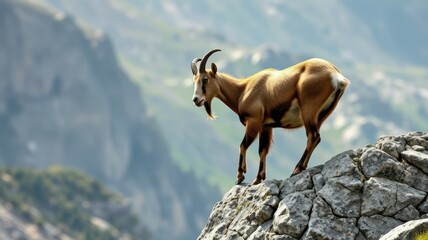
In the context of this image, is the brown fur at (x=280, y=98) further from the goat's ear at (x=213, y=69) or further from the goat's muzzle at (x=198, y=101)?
the goat's muzzle at (x=198, y=101)

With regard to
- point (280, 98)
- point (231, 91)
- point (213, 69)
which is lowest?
point (280, 98)

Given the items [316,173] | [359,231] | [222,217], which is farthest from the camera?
[222,217]

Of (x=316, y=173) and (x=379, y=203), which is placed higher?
(x=316, y=173)

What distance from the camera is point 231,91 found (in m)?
31.3

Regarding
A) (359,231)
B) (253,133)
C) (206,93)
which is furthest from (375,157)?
(206,93)

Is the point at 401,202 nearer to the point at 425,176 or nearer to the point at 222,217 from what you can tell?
the point at 425,176

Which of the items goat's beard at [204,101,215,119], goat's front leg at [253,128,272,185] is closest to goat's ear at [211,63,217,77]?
goat's beard at [204,101,215,119]

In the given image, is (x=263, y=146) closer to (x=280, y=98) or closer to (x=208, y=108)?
(x=280, y=98)

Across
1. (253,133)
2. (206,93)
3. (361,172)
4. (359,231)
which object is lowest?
(359,231)

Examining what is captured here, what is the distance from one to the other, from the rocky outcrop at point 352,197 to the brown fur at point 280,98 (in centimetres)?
135

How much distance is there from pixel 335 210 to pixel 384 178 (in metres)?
1.66

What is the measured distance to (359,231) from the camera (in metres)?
25.9

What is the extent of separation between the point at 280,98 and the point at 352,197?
167 inches

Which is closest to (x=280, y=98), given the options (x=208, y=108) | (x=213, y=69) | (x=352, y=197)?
(x=213, y=69)
